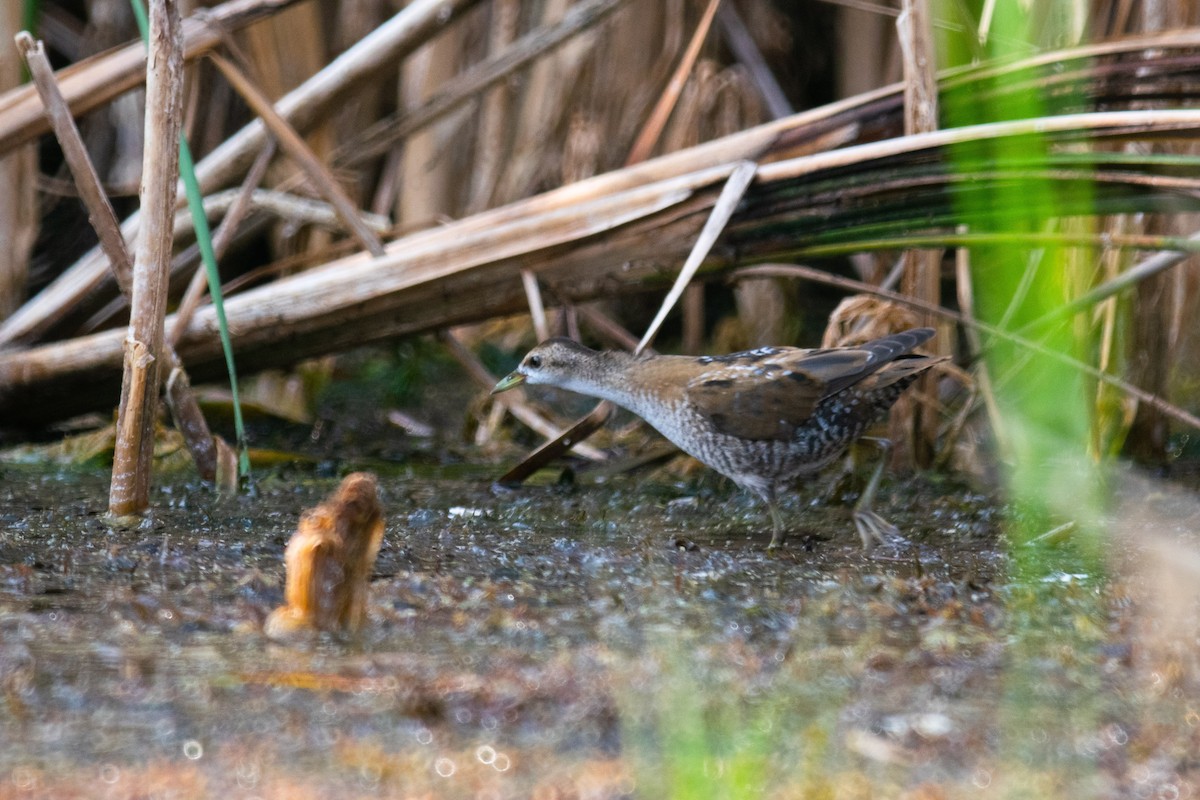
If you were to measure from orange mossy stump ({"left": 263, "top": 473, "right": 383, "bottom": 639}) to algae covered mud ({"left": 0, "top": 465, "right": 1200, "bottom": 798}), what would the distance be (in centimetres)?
6

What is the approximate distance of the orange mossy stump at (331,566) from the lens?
2100 mm

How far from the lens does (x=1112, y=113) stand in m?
2.93

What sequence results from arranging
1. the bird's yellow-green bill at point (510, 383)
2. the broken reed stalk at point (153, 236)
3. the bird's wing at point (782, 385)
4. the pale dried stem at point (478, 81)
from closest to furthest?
the broken reed stalk at point (153, 236)
the bird's wing at point (782, 385)
the bird's yellow-green bill at point (510, 383)
the pale dried stem at point (478, 81)

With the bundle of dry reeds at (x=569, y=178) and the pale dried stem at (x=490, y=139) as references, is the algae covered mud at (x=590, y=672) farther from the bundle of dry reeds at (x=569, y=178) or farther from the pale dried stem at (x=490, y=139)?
the pale dried stem at (x=490, y=139)

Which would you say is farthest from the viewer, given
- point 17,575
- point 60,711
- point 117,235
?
point 117,235

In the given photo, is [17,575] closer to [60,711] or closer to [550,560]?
[60,711]

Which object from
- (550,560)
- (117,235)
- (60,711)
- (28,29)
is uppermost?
(28,29)

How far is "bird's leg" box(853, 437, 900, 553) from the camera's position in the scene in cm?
308

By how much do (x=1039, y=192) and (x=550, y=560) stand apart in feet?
4.56

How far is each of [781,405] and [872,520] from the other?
14.1 inches

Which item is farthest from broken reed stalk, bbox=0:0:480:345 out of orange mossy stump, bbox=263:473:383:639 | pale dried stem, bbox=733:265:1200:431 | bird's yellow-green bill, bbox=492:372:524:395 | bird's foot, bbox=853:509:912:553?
orange mossy stump, bbox=263:473:383:639

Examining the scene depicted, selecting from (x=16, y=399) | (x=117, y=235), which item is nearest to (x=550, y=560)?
(x=117, y=235)

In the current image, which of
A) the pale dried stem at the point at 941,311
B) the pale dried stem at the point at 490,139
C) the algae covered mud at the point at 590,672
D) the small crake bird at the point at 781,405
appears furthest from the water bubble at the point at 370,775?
the pale dried stem at the point at 490,139

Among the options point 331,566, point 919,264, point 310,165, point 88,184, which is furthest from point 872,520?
point 88,184
